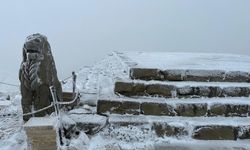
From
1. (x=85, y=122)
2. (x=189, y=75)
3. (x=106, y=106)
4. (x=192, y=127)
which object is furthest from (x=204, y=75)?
(x=85, y=122)

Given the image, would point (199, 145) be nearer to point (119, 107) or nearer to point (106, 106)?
point (119, 107)

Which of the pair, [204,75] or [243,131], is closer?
[243,131]

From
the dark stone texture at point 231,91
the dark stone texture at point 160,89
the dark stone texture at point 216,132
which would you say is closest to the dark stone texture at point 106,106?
the dark stone texture at point 160,89

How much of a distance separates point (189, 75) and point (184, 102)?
56 centimetres

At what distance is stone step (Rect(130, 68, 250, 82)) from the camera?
4.93 metres

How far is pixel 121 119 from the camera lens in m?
4.48

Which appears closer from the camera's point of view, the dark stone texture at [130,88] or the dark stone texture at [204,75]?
the dark stone texture at [130,88]

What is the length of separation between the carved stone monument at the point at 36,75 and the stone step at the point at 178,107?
742 millimetres

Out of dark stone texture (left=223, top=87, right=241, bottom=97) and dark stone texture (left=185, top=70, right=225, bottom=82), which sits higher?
dark stone texture (left=185, top=70, right=225, bottom=82)

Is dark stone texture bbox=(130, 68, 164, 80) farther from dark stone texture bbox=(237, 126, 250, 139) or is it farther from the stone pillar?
the stone pillar

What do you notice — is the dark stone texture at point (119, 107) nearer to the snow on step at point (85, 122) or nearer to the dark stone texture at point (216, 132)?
the snow on step at point (85, 122)

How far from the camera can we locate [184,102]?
4.59 meters

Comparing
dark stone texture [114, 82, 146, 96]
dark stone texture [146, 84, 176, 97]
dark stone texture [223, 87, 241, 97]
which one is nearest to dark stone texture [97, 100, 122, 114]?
dark stone texture [114, 82, 146, 96]

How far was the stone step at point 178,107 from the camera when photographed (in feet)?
14.9
